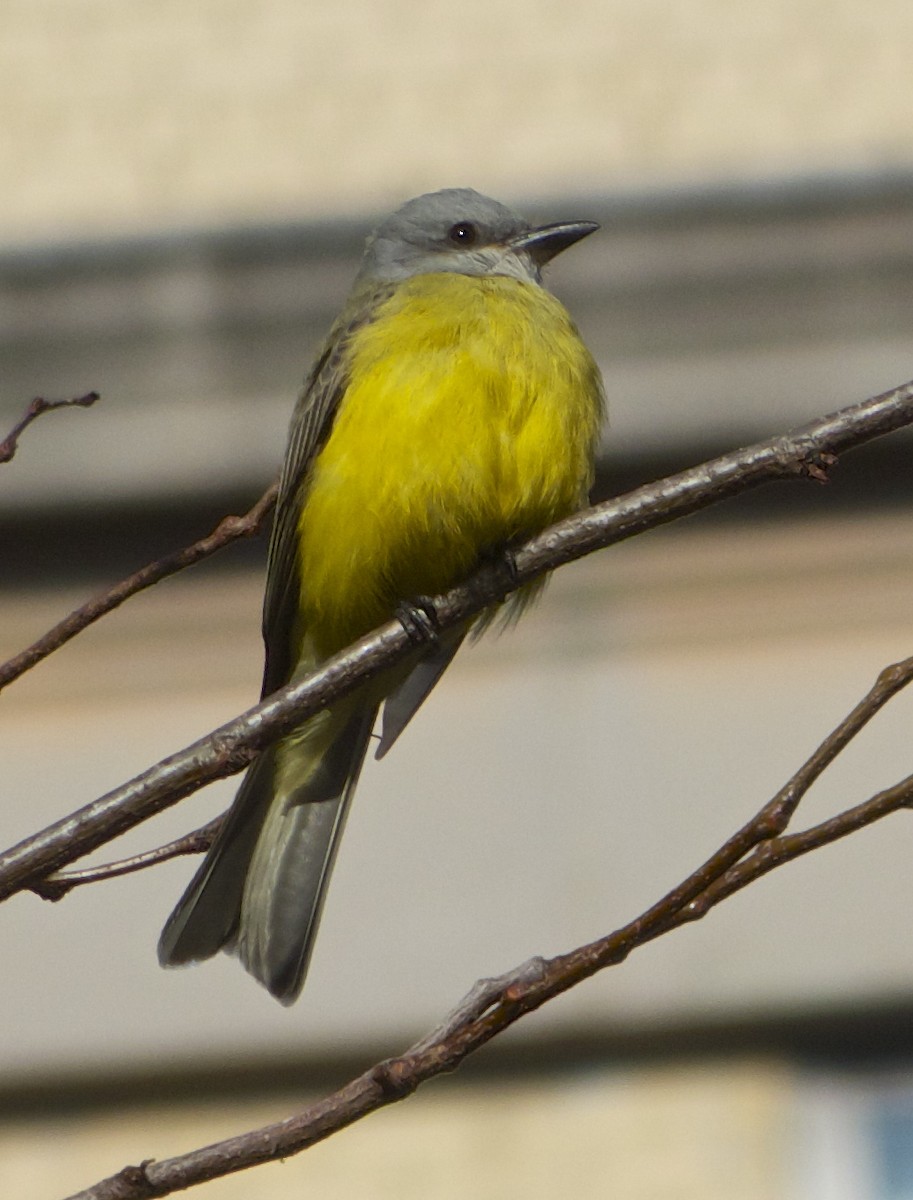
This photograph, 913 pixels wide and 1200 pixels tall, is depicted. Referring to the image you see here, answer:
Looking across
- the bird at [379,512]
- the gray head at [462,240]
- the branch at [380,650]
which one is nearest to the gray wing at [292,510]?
the bird at [379,512]

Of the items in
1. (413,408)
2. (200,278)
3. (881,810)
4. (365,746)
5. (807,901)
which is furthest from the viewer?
(200,278)

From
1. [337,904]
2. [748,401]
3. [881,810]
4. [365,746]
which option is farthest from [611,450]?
[881,810]

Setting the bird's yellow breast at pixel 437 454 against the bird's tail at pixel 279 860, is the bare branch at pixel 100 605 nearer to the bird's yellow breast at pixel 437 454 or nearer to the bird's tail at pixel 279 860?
the bird's tail at pixel 279 860

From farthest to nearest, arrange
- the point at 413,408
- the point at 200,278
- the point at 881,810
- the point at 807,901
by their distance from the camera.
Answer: the point at 200,278
the point at 807,901
the point at 413,408
the point at 881,810

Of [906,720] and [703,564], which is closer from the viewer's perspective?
[906,720]

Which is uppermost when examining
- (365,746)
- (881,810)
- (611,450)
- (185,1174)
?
(611,450)

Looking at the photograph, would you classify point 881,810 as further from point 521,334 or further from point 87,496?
point 87,496

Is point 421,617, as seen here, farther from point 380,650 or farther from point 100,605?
point 100,605
